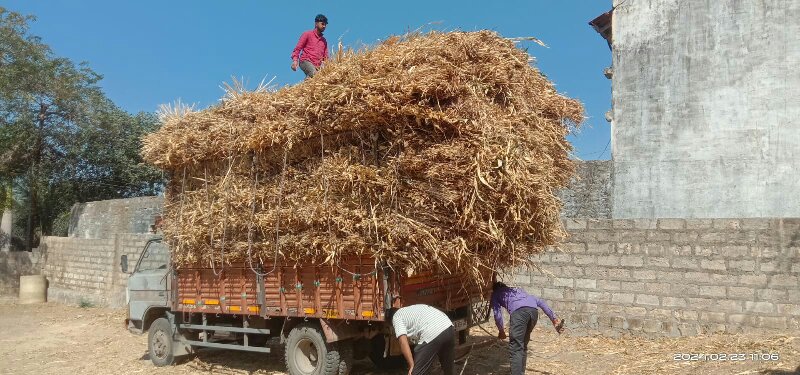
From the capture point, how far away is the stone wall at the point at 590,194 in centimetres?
1221

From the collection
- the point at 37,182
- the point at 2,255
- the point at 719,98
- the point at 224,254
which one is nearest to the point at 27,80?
the point at 37,182

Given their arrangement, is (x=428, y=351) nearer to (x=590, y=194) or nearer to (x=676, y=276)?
(x=676, y=276)

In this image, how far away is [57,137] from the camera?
21.7 m

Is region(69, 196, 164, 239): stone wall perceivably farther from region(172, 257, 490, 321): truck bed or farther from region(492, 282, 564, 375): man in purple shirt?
region(492, 282, 564, 375): man in purple shirt

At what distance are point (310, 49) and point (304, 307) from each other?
13.6ft

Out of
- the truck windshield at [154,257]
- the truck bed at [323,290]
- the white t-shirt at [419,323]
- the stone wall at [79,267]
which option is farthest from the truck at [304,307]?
the stone wall at [79,267]

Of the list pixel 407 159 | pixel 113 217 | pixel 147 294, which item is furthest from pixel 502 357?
pixel 113 217

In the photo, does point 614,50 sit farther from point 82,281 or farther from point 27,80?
point 27,80

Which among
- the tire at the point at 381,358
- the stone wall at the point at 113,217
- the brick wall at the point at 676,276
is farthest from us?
the stone wall at the point at 113,217

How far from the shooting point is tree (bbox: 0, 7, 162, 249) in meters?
20.4

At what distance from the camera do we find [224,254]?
7.55 meters

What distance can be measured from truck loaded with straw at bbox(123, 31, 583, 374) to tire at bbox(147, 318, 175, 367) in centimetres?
100

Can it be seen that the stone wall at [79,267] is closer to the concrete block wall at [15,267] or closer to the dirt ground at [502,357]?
the concrete block wall at [15,267]

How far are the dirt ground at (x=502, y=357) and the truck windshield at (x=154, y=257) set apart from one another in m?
1.39
